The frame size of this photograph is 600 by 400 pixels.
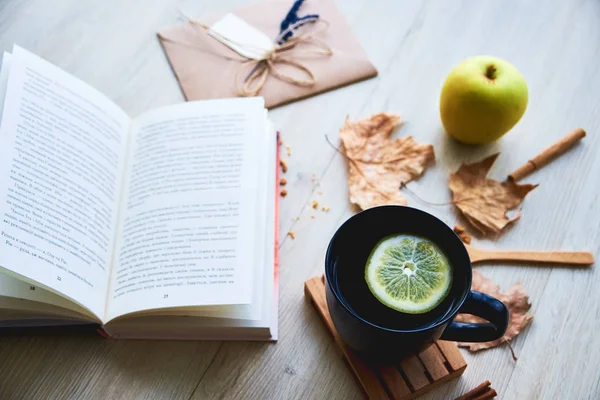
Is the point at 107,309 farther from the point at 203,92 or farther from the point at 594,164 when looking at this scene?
the point at 594,164

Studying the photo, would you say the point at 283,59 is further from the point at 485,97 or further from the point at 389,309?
the point at 389,309

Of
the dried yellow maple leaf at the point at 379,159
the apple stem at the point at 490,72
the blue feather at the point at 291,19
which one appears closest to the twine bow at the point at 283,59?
the blue feather at the point at 291,19

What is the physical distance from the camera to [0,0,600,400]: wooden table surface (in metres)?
0.59

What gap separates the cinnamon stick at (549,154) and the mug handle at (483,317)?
0.27 metres

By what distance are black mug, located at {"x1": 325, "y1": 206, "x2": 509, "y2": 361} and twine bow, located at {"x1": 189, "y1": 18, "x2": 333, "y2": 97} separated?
1.07 ft

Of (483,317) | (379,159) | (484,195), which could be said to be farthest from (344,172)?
(483,317)

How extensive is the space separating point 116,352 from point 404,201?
37 centimetres

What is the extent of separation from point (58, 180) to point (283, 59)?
0.37 m

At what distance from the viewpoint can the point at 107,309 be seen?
582 millimetres

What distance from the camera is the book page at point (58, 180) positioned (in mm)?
550

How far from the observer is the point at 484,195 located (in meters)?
0.69

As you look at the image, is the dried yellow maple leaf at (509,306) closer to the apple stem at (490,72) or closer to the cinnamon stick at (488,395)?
the cinnamon stick at (488,395)

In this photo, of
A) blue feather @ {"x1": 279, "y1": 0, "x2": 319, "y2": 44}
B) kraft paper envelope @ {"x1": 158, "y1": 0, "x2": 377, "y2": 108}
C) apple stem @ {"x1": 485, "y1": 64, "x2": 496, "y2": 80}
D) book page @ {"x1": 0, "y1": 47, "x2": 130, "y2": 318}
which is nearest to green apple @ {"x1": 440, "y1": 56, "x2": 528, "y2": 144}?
apple stem @ {"x1": 485, "y1": 64, "x2": 496, "y2": 80}

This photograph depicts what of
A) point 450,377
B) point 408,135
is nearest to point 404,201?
point 408,135
